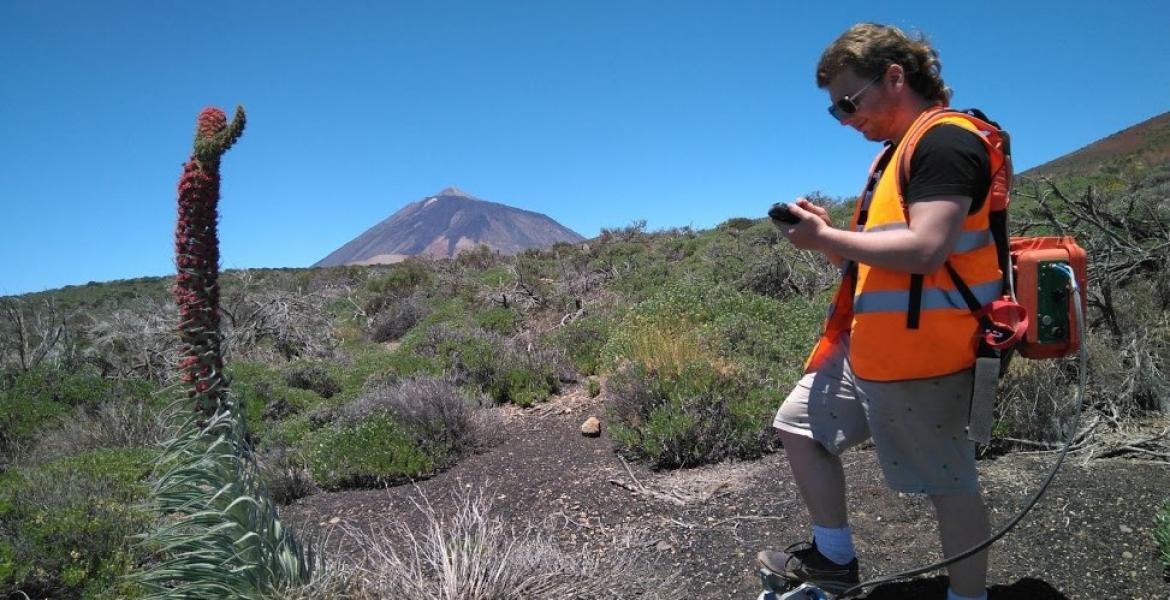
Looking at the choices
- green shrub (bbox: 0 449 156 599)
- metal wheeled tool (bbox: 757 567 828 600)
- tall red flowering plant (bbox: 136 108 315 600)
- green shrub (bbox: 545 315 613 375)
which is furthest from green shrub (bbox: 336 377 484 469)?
→ metal wheeled tool (bbox: 757 567 828 600)

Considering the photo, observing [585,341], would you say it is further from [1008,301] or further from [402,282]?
[402,282]

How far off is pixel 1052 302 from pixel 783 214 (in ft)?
2.36

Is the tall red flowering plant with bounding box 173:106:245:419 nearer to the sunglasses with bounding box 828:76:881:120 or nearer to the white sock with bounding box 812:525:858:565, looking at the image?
the sunglasses with bounding box 828:76:881:120

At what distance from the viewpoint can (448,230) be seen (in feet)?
480

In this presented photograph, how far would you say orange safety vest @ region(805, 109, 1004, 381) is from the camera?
71.5 inches

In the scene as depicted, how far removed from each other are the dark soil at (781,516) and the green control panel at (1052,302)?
115cm

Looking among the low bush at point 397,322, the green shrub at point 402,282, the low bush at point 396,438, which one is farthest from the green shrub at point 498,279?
the low bush at point 396,438

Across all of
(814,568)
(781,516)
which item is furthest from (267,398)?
(814,568)

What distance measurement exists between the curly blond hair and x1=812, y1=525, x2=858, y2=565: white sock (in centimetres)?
135

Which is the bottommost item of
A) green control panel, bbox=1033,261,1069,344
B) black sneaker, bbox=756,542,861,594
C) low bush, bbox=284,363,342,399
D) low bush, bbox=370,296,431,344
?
black sneaker, bbox=756,542,861,594

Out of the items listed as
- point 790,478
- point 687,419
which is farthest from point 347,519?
point 790,478

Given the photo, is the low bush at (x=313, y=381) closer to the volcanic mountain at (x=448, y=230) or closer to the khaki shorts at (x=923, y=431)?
the khaki shorts at (x=923, y=431)

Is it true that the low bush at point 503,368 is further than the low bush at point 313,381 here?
No

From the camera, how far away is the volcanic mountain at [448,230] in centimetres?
13325
